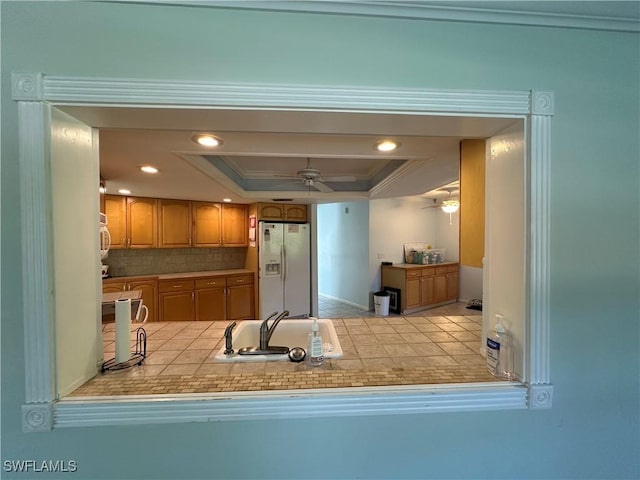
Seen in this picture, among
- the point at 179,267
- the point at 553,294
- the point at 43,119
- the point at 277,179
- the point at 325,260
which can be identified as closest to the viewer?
the point at 43,119

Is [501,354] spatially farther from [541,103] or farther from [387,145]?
[387,145]

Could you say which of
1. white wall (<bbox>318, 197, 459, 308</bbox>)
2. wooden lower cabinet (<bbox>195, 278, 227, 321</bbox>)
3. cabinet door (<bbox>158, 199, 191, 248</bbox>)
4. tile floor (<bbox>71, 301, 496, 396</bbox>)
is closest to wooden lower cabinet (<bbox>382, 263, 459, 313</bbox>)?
white wall (<bbox>318, 197, 459, 308</bbox>)

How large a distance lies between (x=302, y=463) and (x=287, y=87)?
1.32 meters

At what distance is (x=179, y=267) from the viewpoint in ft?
13.5

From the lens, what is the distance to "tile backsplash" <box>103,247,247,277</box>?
3676 mm

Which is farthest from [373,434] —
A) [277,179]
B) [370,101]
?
[277,179]

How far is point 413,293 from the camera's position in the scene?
496 cm

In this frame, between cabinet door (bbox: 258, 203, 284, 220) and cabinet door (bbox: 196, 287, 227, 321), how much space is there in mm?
1380

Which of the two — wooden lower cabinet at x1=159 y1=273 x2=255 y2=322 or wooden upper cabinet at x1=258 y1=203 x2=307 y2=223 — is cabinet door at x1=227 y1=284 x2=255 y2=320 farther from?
wooden upper cabinet at x1=258 y1=203 x2=307 y2=223

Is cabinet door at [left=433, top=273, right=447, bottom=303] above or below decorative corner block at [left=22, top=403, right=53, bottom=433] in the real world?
below

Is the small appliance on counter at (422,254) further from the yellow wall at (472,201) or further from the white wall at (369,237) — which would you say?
the yellow wall at (472,201)

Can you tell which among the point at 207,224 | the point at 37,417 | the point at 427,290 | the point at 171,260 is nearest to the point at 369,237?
the point at 427,290

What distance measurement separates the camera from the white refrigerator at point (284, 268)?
4031 millimetres

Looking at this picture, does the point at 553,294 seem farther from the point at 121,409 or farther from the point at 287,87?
the point at 121,409
